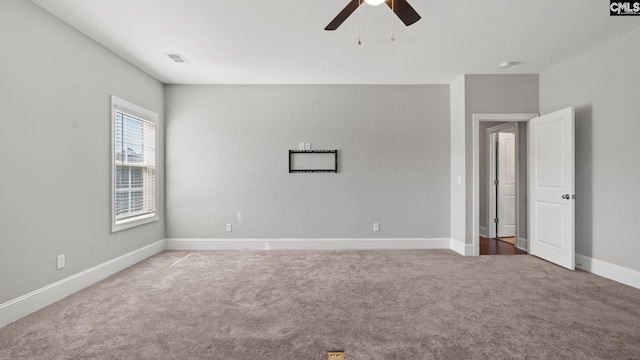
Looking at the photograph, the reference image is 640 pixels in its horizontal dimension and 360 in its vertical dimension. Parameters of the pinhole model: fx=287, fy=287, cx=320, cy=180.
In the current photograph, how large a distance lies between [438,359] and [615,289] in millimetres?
2570

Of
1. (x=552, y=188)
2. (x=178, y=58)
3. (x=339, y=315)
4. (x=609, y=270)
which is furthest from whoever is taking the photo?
(x=552, y=188)

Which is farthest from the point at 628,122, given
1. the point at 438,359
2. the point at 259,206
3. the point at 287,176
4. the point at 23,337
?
the point at 23,337

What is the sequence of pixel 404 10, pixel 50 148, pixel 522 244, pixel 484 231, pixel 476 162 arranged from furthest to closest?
pixel 484 231 → pixel 522 244 → pixel 476 162 → pixel 50 148 → pixel 404 10

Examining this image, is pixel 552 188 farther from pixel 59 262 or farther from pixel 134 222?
pixel 59 262

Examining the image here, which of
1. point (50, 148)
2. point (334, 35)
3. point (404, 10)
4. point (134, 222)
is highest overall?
point (334, 35)

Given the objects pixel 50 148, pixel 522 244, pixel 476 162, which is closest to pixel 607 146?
pixel 476 162

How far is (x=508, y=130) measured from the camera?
5480mm

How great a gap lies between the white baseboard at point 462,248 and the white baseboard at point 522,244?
102 cm

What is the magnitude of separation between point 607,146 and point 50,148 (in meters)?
5.92

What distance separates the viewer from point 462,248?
4.34 meters

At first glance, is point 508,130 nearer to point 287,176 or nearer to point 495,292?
point 495,292

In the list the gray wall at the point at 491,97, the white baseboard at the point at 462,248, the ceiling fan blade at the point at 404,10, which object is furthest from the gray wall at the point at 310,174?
the ceiling fan blade at the point at 404,10

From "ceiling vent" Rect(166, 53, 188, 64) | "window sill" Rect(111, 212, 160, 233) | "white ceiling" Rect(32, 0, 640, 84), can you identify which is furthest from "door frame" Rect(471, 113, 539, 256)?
"window sill" Rect(111, 212, 160, 233)

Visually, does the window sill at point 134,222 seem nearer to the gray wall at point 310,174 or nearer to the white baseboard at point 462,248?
the gray wall at point 310,174
